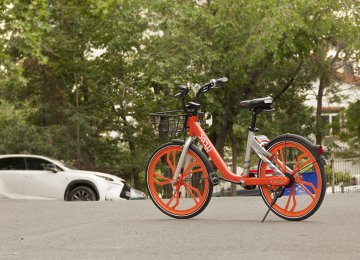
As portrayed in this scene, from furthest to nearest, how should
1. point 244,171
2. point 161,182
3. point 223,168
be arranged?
1. point 161,182
2. point 223,168
3. point 244,171

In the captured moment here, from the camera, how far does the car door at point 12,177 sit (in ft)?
71.3

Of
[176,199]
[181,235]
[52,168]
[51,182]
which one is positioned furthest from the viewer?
[52,168]

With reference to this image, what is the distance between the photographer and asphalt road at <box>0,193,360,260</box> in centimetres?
697

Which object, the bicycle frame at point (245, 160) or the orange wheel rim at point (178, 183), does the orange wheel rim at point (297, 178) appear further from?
the orange wheel rim at point (178, 183)

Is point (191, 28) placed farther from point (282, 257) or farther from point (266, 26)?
point (282, 257)

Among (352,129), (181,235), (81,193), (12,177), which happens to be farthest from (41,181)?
(352,129)

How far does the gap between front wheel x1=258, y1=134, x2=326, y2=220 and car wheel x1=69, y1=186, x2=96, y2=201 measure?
12.2 meters

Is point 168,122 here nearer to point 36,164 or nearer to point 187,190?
point 187,190

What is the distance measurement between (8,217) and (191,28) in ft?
65.6

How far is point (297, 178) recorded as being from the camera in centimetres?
852

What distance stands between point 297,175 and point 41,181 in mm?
13567

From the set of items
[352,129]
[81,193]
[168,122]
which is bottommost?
[81,193]

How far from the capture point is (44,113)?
3562 centimetres

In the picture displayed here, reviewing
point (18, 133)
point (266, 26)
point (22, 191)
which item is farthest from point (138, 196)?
point (18, 133)
